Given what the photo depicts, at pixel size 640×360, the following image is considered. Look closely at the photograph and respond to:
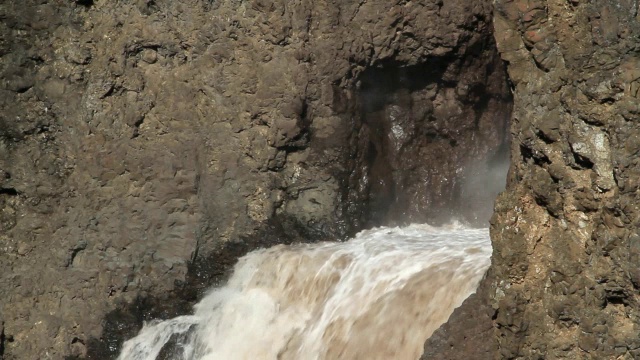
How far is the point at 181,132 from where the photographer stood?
8172 mm

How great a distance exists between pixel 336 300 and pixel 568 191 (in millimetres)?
2170

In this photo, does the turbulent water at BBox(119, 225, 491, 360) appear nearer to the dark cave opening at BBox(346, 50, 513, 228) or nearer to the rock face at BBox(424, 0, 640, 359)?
the dark cave opening at BBox(346, 50, 513, 228)

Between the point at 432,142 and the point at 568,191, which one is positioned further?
the point at 432,142

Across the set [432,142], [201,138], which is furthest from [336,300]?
[432,142]

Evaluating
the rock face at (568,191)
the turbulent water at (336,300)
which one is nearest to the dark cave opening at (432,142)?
the turbulent water at (336,300)

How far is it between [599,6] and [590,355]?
1644 millimetres

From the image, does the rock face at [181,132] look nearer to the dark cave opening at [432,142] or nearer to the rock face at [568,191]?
the dark cave opening at [432,142]

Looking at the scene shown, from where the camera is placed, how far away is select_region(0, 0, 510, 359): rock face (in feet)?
26.4

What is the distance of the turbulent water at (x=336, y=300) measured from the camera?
20.8 feet

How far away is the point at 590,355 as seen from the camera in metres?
5.18

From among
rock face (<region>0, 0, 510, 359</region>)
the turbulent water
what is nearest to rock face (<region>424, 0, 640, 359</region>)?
the turbulent water

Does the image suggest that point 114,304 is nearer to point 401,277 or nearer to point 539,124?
point 401,277

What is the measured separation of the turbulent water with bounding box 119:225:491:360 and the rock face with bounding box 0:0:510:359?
1.04 ft

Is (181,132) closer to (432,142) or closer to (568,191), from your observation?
(432,142)
